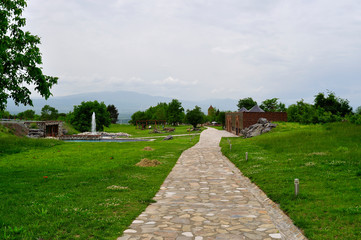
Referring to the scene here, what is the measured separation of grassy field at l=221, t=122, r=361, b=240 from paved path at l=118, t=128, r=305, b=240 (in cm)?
Result: 49

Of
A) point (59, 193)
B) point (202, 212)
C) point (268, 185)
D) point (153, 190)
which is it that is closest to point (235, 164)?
point (268, 185)

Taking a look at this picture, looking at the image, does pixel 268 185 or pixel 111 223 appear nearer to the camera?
pixel 111 223

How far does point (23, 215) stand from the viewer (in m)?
7.25

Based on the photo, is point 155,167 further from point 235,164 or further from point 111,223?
point 111,223

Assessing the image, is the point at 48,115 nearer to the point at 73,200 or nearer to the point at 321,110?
the point at 321,110

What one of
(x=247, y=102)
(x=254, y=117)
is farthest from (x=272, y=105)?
(x=254, y=117)

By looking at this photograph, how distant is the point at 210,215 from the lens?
25.5 ft

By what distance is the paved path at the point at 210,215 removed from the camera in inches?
252

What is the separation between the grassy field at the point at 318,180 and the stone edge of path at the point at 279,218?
158 millimetres

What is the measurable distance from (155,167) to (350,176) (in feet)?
32.0

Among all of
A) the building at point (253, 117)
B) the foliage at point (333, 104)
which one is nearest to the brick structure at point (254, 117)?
the building at point (253, 117)

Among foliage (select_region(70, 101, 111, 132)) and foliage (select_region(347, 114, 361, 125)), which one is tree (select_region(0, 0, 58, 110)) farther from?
foliage (select_region(70, 101, 111, 132))

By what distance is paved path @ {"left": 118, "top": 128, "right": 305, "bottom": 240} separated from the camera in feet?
21.0

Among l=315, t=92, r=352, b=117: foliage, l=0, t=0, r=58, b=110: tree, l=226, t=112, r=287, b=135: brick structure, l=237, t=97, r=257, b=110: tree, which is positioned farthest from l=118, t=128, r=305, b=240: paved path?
l=237, t=97, r=257, b=110: tree
